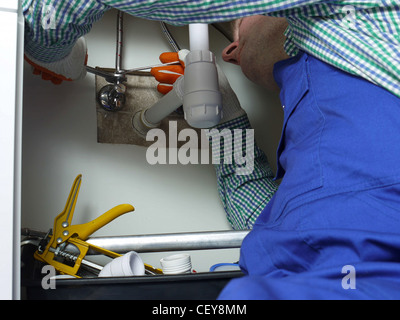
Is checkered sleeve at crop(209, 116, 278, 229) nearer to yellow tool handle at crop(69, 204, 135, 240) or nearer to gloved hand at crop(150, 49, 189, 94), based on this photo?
gloved hand at crop(150, 49, 189, 94)

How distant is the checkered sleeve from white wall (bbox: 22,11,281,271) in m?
0.10

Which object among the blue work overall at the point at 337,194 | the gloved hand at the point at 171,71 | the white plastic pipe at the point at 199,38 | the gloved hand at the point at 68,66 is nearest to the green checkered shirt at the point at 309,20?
the blue work overall at the point at 337,194

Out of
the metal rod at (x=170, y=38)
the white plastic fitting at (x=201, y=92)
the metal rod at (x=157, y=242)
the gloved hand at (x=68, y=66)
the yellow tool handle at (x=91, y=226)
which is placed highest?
the metal rod at (x=170, y=38)

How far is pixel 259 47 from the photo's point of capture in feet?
3.22

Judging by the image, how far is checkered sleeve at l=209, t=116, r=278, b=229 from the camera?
3.50 ft

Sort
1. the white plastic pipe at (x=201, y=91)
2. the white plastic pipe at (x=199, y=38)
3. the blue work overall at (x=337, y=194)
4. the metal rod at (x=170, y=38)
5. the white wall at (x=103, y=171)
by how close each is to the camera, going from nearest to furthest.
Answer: the blue work overall at (x=337, y=194) → the white plastic pipe at (x=201, y=91) → the white plastic pipe at (x=199, y=38) → the white wall at (x=103, y=171) → the metal rod at (x=170, y=38)

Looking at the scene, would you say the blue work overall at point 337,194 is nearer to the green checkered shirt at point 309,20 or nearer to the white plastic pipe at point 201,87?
the green checkered shirt at point 309,20

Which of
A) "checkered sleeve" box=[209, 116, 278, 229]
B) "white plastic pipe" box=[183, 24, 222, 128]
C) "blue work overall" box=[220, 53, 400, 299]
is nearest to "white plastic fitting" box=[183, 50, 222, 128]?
"white plastic pipe" box=[183, 24, 222, 128]

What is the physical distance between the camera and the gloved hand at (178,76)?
1064 millimetres

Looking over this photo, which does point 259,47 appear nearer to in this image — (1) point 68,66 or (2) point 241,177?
(2) point 241,177

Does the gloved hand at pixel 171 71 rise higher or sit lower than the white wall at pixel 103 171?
higher

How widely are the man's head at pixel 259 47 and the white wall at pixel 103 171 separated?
0.93ft

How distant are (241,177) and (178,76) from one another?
0.31m

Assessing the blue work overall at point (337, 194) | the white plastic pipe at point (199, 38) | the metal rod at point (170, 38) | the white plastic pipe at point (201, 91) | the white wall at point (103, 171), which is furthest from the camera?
the metal rod at point (170, 38)
